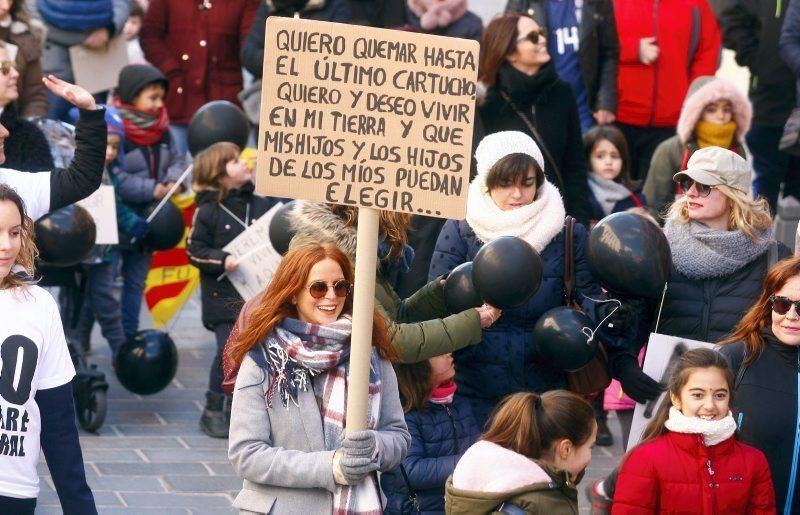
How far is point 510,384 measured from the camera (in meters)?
6.61

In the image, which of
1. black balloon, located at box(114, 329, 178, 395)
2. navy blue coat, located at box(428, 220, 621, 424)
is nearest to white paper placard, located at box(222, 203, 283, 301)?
black balloon, located at box(114, 329, 178, 395)

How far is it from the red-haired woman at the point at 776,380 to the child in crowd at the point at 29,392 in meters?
2.30

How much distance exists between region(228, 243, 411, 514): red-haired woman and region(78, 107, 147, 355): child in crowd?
451 centimetres

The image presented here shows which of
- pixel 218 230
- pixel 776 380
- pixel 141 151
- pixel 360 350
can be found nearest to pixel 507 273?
pixel 776 380

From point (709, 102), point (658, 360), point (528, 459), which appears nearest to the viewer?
point (528, 459)

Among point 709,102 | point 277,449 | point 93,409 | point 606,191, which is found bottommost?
point 93,409

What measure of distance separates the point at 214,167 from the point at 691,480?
436 centimetres

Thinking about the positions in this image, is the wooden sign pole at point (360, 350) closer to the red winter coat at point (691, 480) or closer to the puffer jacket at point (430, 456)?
the red winter coat at point (691, 480)

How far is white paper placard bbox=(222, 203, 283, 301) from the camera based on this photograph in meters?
8.88

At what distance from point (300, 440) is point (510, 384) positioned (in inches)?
65.2

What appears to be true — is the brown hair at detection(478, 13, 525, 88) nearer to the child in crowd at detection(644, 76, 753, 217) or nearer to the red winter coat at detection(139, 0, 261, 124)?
the child in crowd at detection(644, 76, 753, 217)

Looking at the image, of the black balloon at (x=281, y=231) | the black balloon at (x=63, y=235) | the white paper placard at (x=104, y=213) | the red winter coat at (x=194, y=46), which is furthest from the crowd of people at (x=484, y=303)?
the red winter coat at (x=194, y=46)

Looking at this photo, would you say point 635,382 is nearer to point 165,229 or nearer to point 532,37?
point 532,37

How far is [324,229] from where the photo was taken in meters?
6.23
